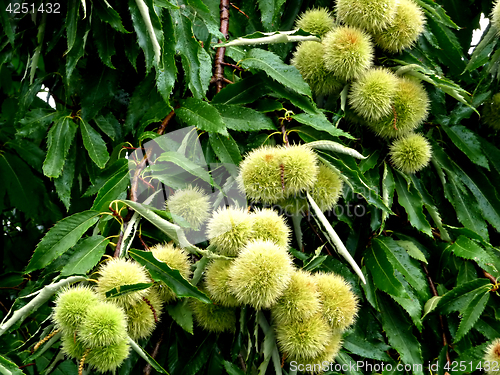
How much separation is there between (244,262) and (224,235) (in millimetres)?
75

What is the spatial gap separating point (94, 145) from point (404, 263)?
3.13ft

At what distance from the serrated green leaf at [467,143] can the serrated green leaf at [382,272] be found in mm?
463

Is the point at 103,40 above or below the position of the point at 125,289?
above

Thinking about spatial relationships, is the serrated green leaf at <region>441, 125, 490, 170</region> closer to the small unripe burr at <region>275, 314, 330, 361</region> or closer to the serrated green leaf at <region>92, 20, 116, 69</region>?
the small unripe burr at <region>275, 314, 330, 361</region>

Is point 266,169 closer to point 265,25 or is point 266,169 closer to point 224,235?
point 224,235

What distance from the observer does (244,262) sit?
964mm

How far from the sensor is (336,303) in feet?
3.37

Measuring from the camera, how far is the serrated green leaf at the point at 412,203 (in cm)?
137

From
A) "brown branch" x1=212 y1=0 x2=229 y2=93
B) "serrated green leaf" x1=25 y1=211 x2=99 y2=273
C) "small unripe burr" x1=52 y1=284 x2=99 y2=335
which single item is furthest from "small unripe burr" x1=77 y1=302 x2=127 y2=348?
"brown branch" x1=212 y1=0 x2=229 y2=93

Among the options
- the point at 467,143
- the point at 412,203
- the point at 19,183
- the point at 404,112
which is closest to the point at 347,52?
the point at 404,112

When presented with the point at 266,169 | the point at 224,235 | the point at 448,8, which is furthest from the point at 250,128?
the point at 448,8

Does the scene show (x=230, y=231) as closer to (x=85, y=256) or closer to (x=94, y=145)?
(x=85, y=256)

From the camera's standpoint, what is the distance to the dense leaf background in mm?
1117

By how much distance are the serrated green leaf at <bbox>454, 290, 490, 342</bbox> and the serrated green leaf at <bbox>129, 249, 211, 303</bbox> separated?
75 cm
